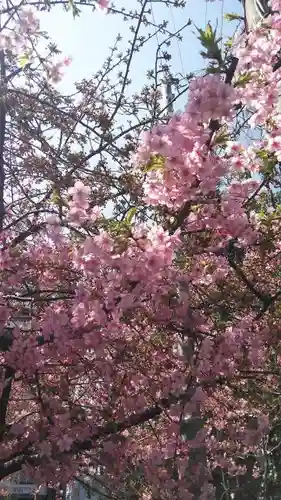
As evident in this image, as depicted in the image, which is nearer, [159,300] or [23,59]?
[159,300]

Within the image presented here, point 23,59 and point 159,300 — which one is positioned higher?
point 23,59

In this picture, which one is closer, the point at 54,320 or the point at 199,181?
the point at 199,181

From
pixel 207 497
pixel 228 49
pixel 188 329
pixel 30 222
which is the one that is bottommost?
pixel 207 497

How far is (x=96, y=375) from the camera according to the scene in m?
3.87

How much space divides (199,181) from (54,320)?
3.93ft

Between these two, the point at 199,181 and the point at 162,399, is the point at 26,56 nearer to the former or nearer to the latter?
the point at 199,181

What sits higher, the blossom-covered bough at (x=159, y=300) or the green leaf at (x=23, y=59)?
the green leaf at (x=23, y=59)

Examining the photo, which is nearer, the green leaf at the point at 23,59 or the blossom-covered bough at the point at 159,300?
the blossom-covered bough at the point at 159,300

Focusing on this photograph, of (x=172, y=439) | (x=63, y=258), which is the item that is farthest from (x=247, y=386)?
(x=63, y=258)

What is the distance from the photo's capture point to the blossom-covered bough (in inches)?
106

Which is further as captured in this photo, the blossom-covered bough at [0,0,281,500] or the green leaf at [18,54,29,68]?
the green leaf at [18,54,29,68]

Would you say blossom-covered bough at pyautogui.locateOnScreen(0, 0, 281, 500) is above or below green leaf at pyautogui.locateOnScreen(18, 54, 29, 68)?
below

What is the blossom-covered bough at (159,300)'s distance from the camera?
106 inches

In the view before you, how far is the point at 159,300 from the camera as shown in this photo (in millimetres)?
3055
